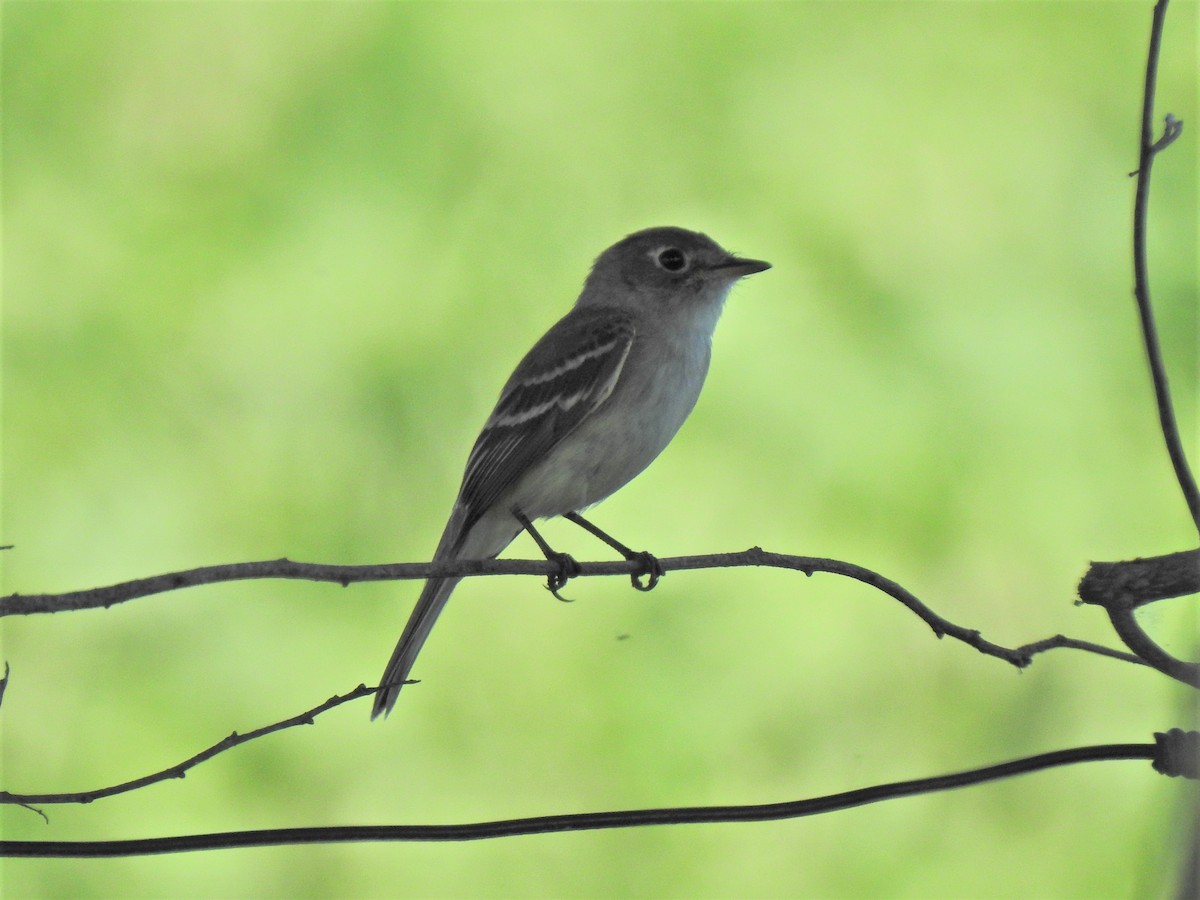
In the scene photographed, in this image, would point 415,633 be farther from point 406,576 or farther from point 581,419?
point 406,576

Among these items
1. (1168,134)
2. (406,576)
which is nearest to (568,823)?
(406,576)

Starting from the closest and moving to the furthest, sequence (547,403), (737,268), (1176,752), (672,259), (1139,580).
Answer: (1176,752) < (1139,580) < (547,403) < (737,268) < (672,259)

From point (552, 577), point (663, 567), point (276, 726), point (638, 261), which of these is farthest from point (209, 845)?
point (638, 261)

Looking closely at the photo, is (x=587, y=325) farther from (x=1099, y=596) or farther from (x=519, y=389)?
(x=1099, y=596)

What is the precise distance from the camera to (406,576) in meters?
2.10

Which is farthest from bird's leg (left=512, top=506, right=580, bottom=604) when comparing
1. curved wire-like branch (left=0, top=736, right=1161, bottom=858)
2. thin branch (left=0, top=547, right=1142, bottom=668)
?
curved wire-like branch (left=0, top=736, right=1161, bottom=858)

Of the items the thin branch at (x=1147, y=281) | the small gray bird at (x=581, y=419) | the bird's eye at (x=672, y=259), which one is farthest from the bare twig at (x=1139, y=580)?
the bird's eye at (x=672, y=259)

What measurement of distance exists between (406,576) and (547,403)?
210 centimetres

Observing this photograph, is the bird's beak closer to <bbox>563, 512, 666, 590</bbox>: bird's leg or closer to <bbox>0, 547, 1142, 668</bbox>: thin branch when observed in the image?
<bbox>563, 512, 666, 590</bbox>: bird's leg

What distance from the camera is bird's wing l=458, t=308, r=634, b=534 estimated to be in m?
4.07

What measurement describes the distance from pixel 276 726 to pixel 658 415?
2113mm

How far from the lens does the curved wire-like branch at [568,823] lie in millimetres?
1837

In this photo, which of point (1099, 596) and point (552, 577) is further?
A: point (552, 577)

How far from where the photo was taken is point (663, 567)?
2.51 meters
